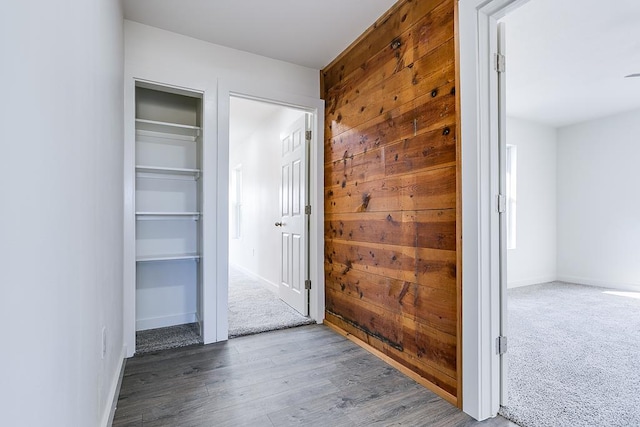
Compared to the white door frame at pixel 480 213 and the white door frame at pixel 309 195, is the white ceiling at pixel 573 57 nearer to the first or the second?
the white door frame at pixel 480 213

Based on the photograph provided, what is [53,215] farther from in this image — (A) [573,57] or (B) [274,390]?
(A) [573,57]

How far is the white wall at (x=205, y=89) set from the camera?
7.89 ft

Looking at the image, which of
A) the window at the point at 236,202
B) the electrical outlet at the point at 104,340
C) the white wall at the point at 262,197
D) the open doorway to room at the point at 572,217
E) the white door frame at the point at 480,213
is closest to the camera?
the electrical outlet at the point at 104,340

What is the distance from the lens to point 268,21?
7.99 feet

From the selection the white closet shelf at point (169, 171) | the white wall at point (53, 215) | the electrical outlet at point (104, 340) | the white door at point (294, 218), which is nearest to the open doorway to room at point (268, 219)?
the white door at point (294, 218)

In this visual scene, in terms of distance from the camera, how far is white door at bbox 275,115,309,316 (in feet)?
10.7

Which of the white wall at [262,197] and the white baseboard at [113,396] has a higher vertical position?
the white wall at [262,197]

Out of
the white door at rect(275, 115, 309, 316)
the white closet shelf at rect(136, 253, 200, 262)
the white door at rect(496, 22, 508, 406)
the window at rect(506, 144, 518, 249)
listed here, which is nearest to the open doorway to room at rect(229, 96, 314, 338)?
the white door at rect(275, 115, 309, 316)

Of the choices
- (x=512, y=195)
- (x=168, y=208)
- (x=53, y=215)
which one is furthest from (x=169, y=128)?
(x=512, y=195)

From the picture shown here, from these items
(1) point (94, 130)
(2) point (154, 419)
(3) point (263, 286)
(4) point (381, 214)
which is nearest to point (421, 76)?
(4) point (381, 214)

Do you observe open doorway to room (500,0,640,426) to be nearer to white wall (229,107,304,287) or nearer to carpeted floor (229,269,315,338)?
carpeted floor (229,269,315,338)

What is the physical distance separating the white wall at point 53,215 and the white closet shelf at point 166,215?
1.20 meters

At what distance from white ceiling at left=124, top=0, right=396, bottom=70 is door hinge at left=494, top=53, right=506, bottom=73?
A: 89 cm

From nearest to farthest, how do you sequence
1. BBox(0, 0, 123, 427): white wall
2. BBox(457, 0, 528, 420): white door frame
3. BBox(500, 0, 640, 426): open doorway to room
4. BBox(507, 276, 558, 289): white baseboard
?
BBox(0, 0, 123, 427): white wall → BBox(457, 0, 528, 420): white door frame → BBox(500, 0, 640, 426): open doorway to room → BBox(507, 276, 558, 289): white baseboard
